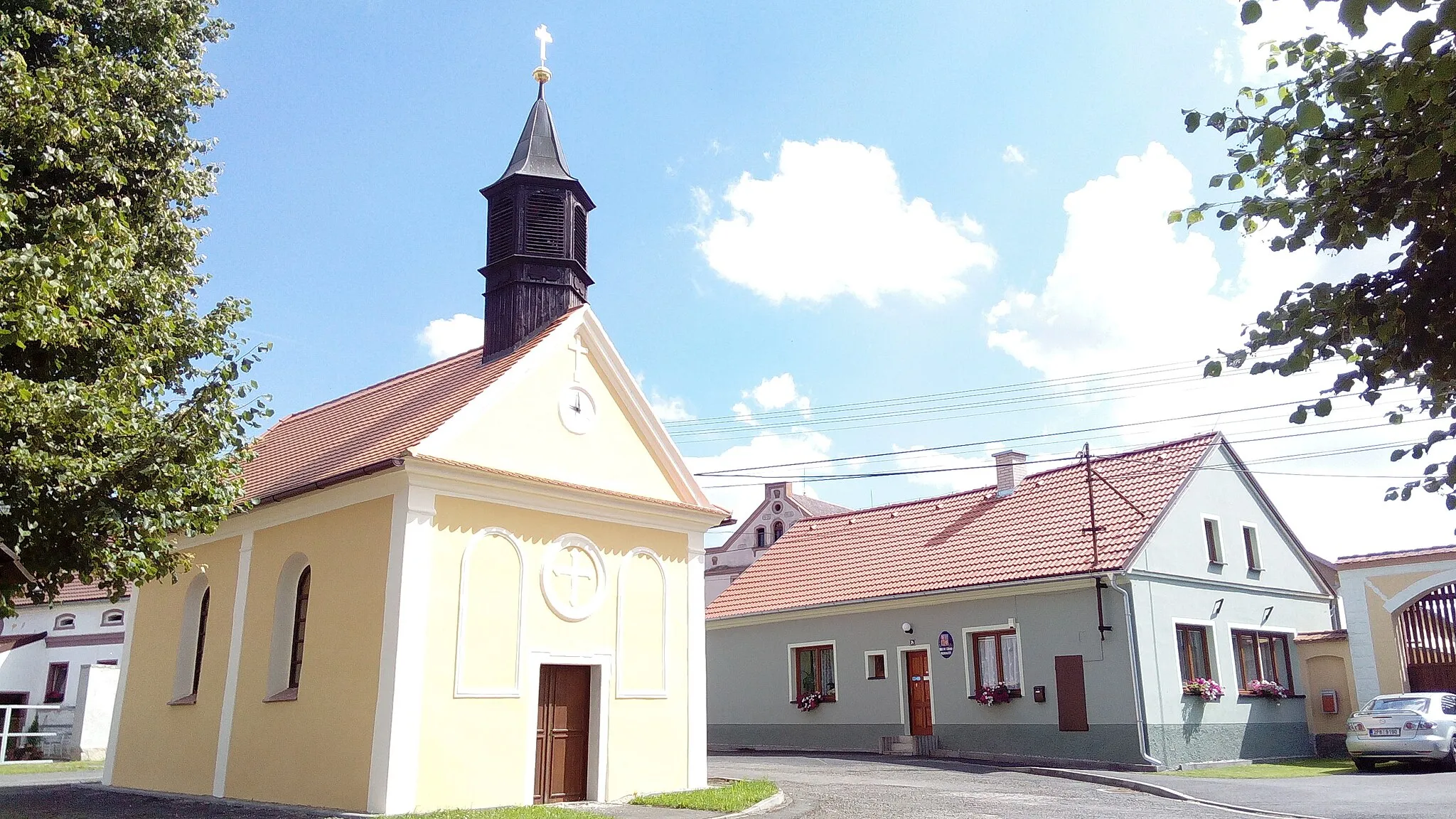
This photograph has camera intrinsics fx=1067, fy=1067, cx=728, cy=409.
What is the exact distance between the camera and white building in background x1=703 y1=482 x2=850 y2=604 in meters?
57.9

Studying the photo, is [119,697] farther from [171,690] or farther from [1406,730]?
[1406,730]

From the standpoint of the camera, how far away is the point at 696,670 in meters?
17.2

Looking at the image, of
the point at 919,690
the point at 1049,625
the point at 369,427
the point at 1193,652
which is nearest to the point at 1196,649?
the point at 1193,652

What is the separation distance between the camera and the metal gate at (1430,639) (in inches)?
930

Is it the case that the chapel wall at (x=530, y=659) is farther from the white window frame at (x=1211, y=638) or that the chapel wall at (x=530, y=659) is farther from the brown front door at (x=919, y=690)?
the white window frame at (x=1211, y=638)

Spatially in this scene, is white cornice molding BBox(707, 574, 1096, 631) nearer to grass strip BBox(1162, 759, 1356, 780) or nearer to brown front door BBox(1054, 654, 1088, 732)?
brown front door BBox(1054, 654, 1088, 732)

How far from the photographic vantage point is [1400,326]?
579 centimetres

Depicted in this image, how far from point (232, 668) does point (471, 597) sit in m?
4.92

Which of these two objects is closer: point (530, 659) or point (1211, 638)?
point (530, 659)

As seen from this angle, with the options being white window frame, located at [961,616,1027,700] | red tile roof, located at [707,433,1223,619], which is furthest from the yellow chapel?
red tile roof, located at [707,433,1223,619]

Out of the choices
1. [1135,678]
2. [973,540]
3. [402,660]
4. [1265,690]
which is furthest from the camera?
[973,540]

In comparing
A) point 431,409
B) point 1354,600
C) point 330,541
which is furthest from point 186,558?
point 1354,600

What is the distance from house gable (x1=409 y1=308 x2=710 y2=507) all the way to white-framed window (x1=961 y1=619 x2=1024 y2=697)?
912 cm

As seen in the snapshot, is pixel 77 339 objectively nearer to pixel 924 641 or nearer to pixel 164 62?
pixel 164 62
